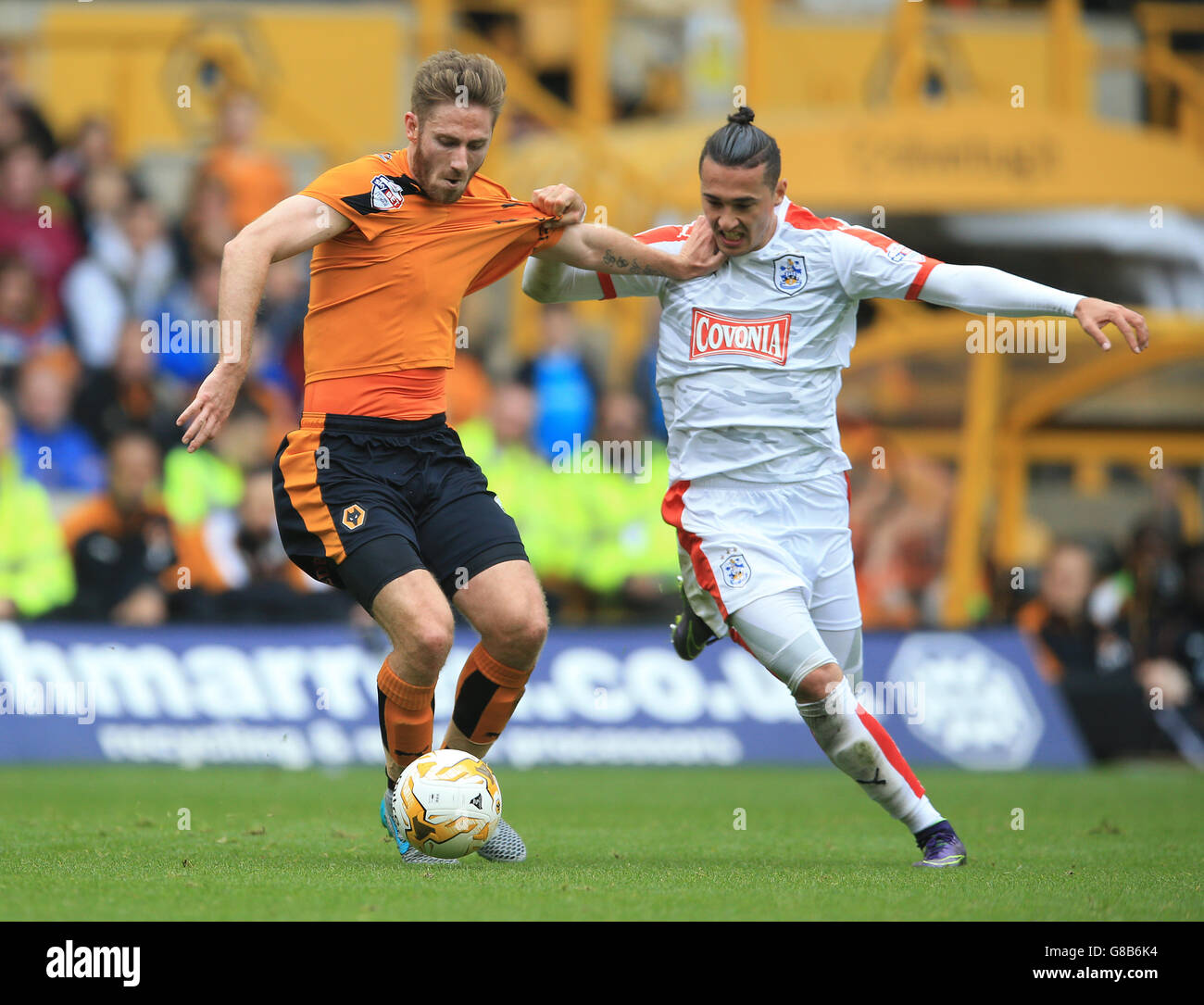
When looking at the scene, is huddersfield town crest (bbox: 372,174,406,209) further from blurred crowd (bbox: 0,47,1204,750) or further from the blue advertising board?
blurred crowd (bbox: 0,47,1204,750)

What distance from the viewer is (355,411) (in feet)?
20.9

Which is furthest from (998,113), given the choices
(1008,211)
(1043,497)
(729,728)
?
(729,728)

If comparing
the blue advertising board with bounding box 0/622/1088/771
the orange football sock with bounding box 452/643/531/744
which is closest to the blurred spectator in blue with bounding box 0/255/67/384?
the blue advertising board with bounding box 0/622/1088/771

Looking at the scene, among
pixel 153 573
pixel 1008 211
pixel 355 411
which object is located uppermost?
pixel 1008 211

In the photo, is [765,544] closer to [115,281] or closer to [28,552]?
[28,552]

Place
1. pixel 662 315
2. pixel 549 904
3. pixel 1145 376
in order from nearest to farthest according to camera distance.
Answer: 1. pixel 549 904
2. pixel 662 315
3. pixel 1145 376

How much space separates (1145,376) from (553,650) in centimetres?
661

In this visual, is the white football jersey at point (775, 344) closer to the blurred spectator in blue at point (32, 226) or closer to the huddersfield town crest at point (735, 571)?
the huddersfield town crest at point (735, 571)

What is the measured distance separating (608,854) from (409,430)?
1.86 m

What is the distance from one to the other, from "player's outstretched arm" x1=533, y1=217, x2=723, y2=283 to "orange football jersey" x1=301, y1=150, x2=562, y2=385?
457 millimetres

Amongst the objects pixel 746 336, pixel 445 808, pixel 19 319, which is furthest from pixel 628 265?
pixel 19 319

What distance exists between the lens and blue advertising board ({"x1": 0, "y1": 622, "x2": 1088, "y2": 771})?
12.0 meters

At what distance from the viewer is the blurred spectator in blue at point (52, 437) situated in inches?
534
